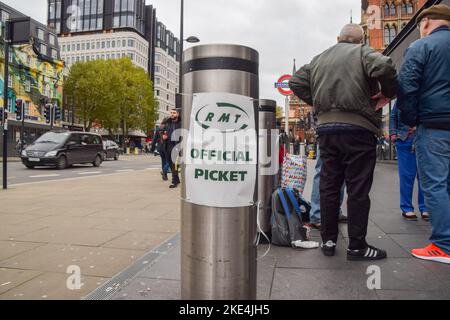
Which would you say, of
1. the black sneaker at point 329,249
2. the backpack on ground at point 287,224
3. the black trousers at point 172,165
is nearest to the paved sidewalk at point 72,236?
the backpack on ground at point 287,224

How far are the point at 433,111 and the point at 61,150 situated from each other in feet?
51.7

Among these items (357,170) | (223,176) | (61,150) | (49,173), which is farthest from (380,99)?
(61,150)

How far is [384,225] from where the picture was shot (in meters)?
4.43

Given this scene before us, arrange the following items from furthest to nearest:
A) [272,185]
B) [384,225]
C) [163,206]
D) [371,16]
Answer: [371,16], [163,206], [384,225], [272,185]

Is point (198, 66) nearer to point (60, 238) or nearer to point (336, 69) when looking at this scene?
point (336, 69)

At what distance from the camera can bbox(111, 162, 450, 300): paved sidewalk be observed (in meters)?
2.35

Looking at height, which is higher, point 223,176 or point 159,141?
point 159,141

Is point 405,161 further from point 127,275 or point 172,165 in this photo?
point 172,165

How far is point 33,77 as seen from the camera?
4772 cm

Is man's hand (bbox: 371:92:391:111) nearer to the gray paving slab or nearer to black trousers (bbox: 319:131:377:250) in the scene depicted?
black trousers (bbox: 319:131:377:250)

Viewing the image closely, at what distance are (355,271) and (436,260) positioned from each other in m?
0.76

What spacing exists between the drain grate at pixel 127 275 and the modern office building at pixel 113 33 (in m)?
76.8

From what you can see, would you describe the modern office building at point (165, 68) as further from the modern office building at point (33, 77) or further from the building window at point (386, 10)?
the building window at point (386, 10)

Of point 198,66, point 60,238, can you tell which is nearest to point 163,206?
point 60,238
